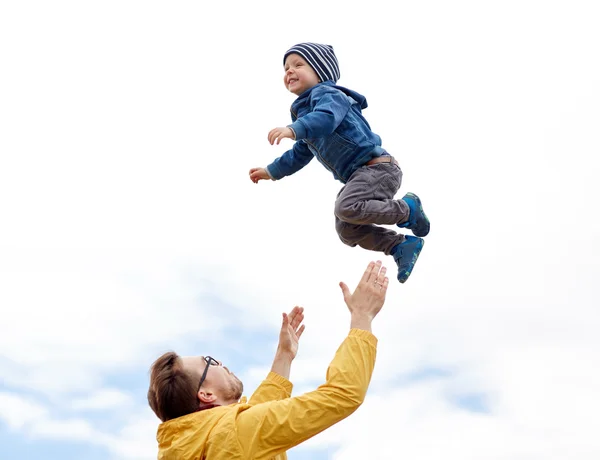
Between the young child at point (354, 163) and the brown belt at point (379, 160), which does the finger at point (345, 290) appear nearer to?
the young child at point (354, 163)

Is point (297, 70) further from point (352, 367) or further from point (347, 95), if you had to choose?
point (352, 367)

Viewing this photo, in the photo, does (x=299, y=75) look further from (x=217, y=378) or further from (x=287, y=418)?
(x=287, y=418)

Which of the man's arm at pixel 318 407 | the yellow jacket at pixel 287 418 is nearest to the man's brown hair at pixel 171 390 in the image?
the yellow jacket at pixel 287 418

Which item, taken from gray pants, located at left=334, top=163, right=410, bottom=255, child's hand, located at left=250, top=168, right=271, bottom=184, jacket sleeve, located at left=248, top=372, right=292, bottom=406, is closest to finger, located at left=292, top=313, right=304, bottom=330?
jacket sleeve, located at left=248, top=372, right=292, bottom=406

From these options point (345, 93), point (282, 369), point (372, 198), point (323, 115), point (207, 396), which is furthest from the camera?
point (345, 93)

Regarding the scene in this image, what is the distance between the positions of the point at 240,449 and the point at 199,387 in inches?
23.5

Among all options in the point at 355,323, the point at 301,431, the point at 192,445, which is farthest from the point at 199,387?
the point at 355,323

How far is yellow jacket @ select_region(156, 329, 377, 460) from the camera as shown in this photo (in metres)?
4.09

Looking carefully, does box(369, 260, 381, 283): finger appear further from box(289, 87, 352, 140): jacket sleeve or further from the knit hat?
the knit hat

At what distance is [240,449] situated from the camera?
4.16 meters

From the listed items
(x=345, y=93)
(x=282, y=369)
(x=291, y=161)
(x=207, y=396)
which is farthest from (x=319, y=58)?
(x=207, y=396)

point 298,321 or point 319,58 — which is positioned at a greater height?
point 319,58

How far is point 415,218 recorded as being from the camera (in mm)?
6246

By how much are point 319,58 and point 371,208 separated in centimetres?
138
